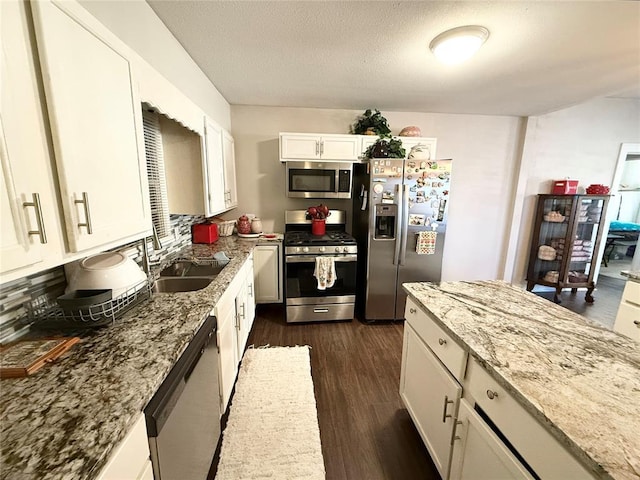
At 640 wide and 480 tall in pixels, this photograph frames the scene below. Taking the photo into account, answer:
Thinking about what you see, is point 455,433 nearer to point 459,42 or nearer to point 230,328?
point 230,328

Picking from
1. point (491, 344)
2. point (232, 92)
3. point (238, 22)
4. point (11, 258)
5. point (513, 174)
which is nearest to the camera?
point (11, 258)

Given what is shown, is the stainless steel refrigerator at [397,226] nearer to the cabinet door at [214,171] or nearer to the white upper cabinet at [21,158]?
the cabinet door at [214,171]

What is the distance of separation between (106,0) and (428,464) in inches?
110

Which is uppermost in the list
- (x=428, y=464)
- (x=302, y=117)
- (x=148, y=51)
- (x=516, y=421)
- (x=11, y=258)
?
(x=302, y=117)

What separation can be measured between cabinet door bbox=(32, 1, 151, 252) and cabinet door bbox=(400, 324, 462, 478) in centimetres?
155

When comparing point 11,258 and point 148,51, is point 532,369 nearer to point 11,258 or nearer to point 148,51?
point 11,258

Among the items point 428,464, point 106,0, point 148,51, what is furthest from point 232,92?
point 428,464

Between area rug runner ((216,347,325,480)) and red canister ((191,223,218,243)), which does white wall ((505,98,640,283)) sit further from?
red canister ((191,223,218,243))

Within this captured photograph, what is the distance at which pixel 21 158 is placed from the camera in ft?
2.18

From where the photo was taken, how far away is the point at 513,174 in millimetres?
3688

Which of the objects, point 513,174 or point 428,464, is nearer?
point 428,464

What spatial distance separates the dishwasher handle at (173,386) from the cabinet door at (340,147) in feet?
7.61

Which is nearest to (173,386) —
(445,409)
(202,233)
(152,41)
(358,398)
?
(445,409)

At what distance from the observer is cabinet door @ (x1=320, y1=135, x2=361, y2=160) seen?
2920mm
